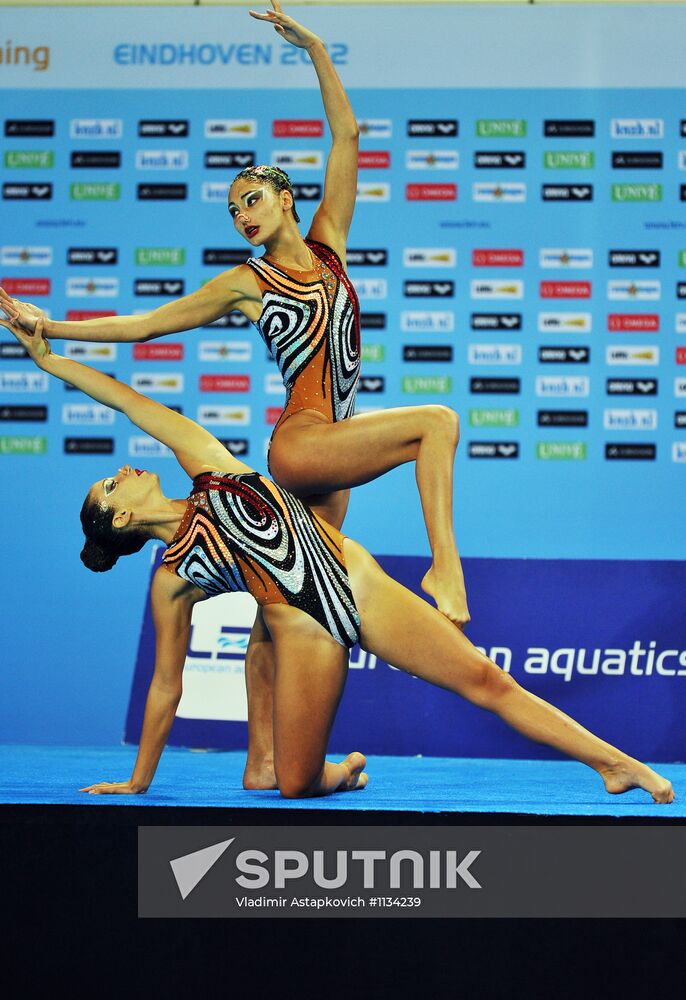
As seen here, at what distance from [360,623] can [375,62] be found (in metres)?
4.12

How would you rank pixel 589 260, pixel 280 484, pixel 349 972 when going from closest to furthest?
pixel 349 972 < pixel 280 484 < pixel 589 260

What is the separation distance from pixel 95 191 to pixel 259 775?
3942mm

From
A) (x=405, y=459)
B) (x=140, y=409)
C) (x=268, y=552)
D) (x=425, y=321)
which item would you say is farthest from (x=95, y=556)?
(x=425, y=321)

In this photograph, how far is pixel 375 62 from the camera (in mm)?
6293

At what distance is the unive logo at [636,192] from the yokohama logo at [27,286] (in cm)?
308

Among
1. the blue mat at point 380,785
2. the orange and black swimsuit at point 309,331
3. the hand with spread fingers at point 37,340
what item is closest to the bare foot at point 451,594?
the blue mat at point 380,785

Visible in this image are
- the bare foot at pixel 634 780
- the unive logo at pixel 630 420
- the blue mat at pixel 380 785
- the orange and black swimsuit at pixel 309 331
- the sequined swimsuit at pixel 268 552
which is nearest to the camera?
the blue mat at pixel 380 785

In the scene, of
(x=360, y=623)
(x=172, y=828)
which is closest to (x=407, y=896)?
(x=172, y=828)

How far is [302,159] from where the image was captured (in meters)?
6.27

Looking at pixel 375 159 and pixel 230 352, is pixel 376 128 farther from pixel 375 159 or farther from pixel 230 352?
pixel 230 352

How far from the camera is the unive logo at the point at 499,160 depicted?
Answer: 6.20m

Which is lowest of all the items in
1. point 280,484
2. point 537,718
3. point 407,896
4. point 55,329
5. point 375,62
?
point 407,896

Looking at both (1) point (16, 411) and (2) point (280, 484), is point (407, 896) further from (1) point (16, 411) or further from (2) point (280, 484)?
(1) point (16, 411)

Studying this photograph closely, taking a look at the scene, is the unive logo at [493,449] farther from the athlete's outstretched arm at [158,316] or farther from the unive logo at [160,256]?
the athlete's outstretched arm at [158,316]
